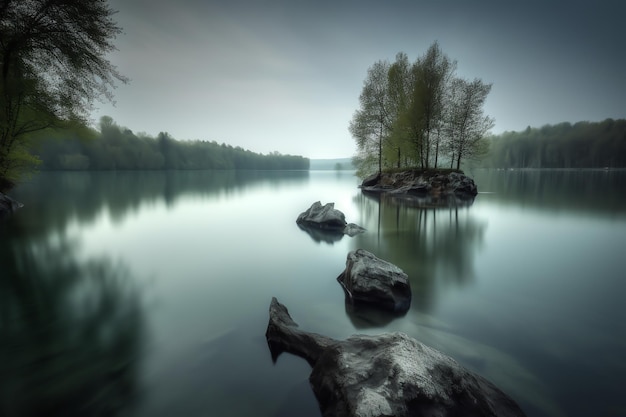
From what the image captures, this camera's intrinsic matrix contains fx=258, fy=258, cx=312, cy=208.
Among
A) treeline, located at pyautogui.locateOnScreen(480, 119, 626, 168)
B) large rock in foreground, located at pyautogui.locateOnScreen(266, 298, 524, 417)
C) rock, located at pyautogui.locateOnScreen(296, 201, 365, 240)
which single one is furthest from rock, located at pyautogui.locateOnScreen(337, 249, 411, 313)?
treeline, located at pyautogui.locateOnScreen(480, 119, 626, 168)

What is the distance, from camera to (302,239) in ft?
35.3

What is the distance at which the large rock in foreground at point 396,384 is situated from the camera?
229 cm

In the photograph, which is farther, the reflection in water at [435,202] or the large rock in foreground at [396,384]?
the reflection in water at [435,202]

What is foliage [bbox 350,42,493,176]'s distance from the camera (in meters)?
27.3

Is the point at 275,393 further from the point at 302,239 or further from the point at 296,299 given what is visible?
the point at 302,239

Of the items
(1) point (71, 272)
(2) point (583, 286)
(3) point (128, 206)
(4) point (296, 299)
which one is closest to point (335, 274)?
(4) point (296, 299)

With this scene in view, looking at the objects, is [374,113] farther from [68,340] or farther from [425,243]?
[68,340]

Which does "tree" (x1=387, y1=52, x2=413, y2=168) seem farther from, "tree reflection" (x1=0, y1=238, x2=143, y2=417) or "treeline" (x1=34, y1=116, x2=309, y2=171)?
"treeline" (x1=34, y1=116, x2=309, y2=171)

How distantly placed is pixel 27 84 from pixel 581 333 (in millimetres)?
22522

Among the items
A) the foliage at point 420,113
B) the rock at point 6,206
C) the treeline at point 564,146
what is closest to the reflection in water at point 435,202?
the foliage at point 420,113

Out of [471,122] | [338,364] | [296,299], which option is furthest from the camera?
[471,122]

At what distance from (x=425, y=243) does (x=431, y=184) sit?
2075 centimetres

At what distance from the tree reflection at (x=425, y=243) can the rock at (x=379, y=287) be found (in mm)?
347

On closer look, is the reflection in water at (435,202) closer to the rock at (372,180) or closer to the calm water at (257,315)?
the calm water at (257,315)
